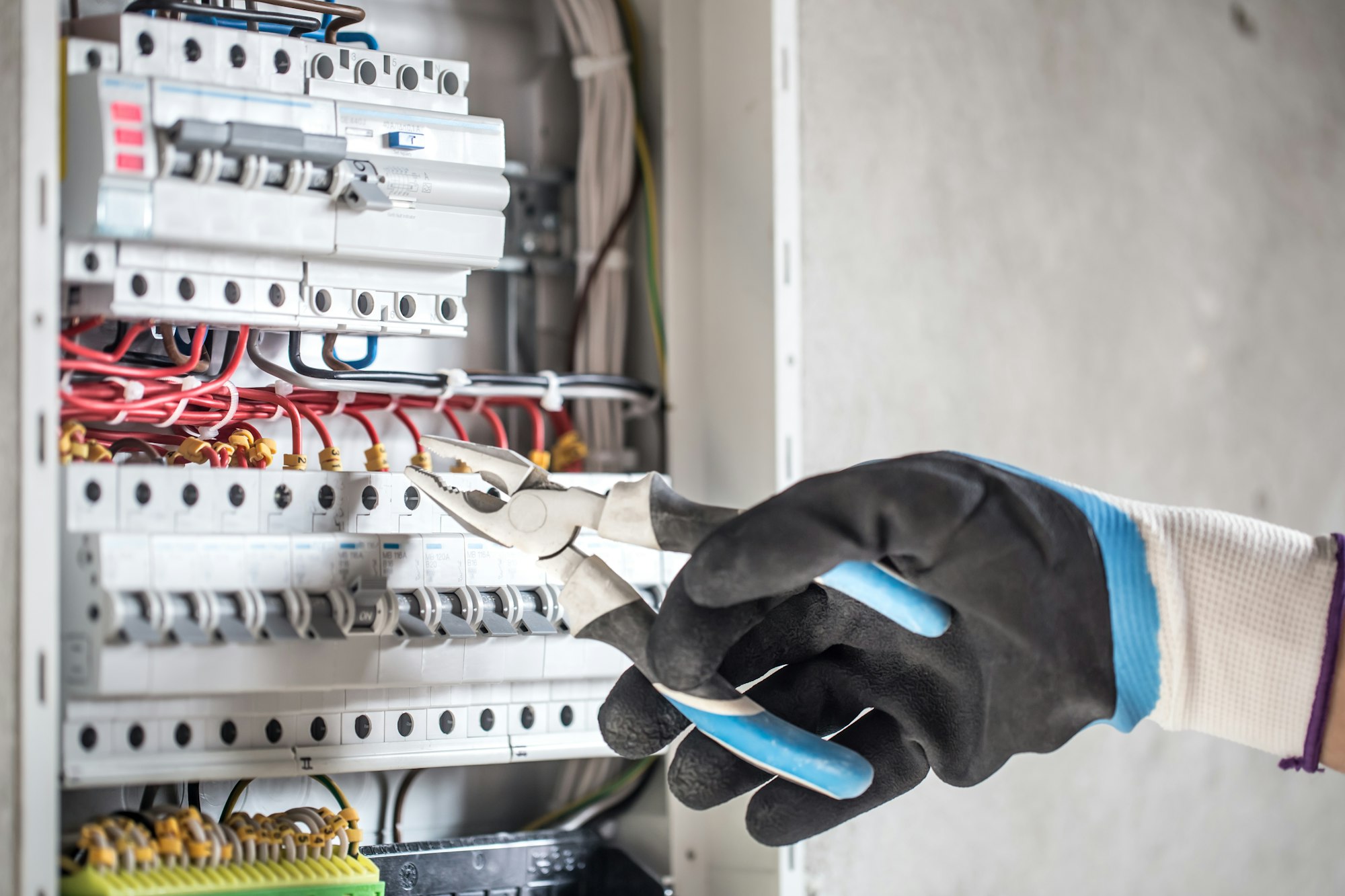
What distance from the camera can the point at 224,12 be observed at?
939 millimetres

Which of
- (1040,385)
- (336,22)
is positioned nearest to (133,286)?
(336,22)

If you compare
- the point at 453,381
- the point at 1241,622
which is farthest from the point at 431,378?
the point at 1241,622

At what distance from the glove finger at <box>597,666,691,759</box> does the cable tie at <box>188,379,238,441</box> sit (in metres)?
0.41

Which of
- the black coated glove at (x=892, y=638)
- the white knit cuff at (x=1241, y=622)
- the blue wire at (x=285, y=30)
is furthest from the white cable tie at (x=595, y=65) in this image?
the white knit cuff at (x=1241, y=622)

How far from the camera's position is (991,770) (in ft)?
2.86

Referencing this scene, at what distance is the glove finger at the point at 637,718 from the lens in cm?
87

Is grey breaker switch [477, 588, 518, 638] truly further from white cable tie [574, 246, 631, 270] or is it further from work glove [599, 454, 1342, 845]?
white cable tie [574, 246, 631, 270]

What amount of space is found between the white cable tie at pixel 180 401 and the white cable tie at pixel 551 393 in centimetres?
33

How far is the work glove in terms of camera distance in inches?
29.0

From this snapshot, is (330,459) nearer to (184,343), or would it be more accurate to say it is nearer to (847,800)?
(184,343)

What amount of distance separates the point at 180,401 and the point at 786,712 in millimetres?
560

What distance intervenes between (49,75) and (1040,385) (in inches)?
46.0

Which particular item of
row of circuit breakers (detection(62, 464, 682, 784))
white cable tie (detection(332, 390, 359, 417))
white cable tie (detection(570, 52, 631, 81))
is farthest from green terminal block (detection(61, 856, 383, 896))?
white cable tie (detection(570, 52, 631, 81))

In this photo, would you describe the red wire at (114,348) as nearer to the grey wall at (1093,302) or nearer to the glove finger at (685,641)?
the glove finger at (685,641)
